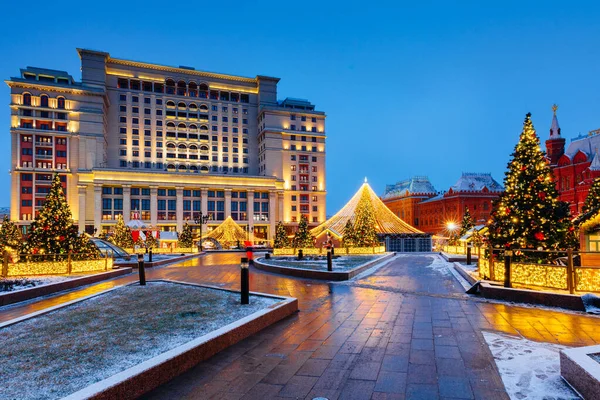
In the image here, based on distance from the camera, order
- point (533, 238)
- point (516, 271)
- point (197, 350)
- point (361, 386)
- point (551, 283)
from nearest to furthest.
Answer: point (361, 386)
point (197, 350)
point (551, 283)
point (516, 271)
point (533, 238)

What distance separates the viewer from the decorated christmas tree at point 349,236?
31.4 m

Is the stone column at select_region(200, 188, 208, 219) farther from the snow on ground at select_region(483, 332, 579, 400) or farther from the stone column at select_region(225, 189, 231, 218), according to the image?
the snow on ground at select_region(483, 332, 579, 400)

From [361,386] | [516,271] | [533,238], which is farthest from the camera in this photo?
[533,238]

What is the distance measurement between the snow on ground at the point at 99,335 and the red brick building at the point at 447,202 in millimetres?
68324

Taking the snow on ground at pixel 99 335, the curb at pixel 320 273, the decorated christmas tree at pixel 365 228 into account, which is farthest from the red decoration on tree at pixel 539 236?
the decorated christmas tree at pixel 365 228

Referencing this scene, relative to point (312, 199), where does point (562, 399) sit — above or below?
below

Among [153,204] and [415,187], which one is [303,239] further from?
[415,187]

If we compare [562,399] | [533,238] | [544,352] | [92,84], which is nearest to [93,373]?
[562,399]

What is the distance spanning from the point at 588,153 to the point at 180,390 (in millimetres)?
74285

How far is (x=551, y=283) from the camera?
9.55 metres

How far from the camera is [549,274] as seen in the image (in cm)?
964

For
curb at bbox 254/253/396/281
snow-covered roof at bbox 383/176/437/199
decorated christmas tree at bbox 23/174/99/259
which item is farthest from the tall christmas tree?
snow-covered roof at bbox 383/176/437/199

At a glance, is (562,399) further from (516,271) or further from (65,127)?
(65,127)

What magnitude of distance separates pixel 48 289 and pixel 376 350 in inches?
463
